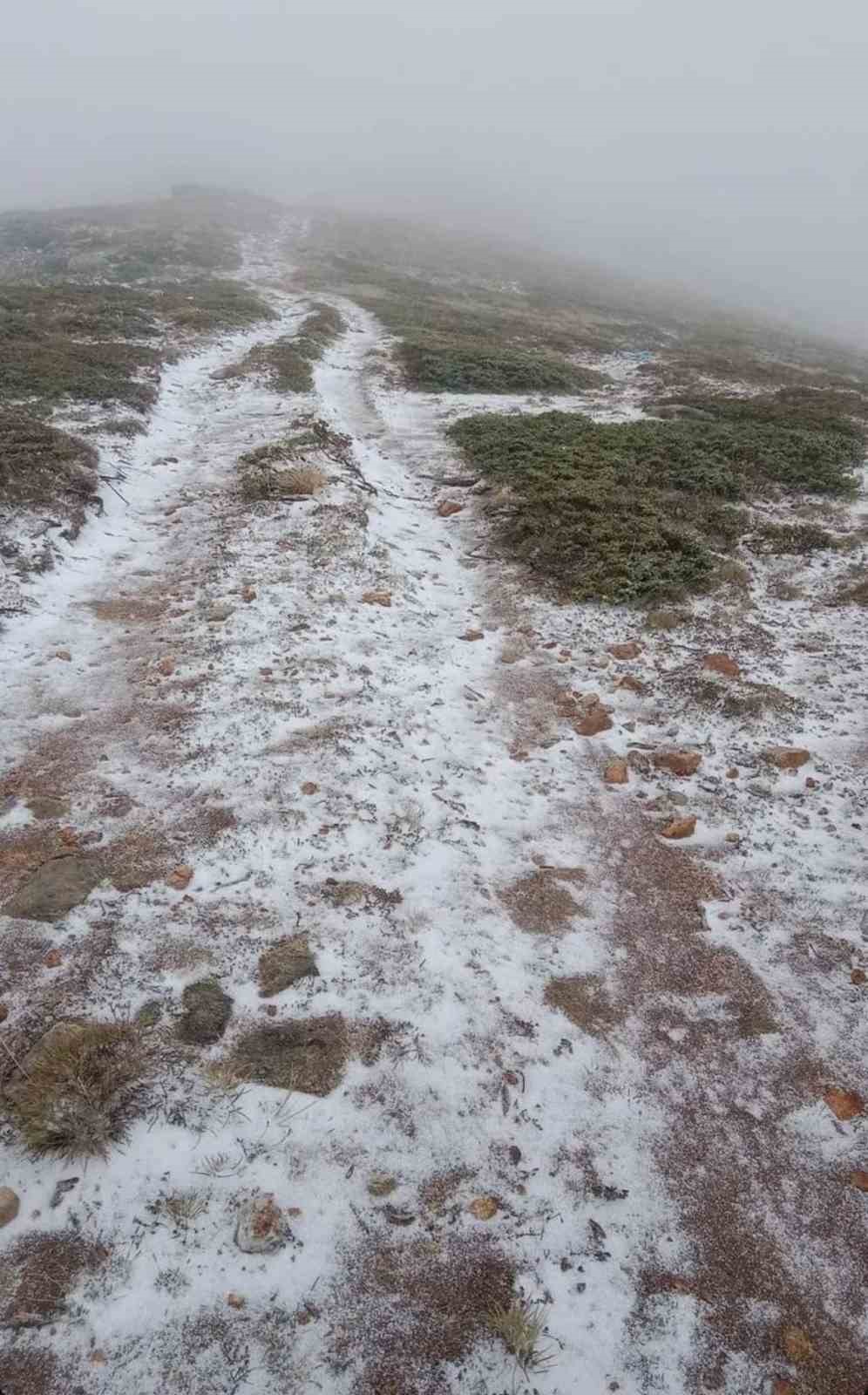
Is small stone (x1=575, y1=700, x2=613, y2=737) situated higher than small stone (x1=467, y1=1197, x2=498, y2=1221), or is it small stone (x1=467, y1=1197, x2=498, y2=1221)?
small stone (x1=575, y1=700, x2=613, y2=737)

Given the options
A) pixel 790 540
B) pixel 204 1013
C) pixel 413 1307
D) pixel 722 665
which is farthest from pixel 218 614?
pixel 790 540

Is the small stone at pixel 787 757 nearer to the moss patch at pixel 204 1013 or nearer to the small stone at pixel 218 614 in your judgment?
the moss patch at pixel 204 1013

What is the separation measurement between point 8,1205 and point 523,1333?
102 inches

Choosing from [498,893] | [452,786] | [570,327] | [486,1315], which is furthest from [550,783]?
[570,327]

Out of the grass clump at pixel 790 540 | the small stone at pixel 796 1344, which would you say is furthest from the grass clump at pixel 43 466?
the small stone at pixel 796 1344

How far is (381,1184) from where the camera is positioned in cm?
386

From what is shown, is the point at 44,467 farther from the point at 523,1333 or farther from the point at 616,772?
the point at 523,1333

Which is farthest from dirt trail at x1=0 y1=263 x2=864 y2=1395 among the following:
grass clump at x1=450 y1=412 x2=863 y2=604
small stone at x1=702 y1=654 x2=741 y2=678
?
grass clump at x1=450 y1=412 x2=863 y2=604

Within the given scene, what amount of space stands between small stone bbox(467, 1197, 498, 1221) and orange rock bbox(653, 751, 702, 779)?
442cm

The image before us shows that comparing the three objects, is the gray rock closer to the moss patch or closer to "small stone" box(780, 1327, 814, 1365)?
the moss patch

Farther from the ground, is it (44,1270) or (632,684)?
A: (632,684)

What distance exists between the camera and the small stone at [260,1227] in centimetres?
354

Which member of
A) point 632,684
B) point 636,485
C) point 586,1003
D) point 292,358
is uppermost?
point 292,358

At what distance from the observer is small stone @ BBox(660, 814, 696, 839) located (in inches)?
255
